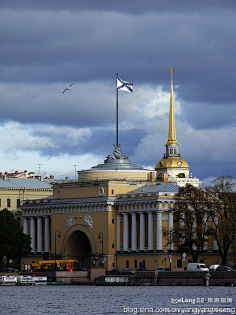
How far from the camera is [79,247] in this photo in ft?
456

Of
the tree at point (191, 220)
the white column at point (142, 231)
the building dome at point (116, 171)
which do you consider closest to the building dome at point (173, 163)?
the building dome at point (116, 171)

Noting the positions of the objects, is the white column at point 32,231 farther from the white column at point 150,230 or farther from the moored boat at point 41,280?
the moored boat at point 41,280

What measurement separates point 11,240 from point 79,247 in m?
10.6

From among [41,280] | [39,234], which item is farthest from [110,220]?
[41,280]

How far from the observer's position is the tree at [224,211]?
120 m

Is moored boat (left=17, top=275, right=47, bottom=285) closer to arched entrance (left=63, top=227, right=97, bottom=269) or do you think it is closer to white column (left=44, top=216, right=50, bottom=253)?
arched entrance (left=63, top=227, right=97, bottom=269)

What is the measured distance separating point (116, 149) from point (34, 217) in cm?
1505

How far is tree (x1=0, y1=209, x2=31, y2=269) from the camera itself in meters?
132

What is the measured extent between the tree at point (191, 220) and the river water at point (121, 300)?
15397 millimetres

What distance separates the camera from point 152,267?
126 m

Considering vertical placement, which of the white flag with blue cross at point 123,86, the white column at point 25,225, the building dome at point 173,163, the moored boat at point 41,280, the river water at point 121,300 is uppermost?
the white flag with blue cross at point 123,86

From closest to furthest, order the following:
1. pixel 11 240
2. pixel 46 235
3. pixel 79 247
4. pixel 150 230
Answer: pixel 150 230, pixel 11 240, pixel 79 247, pixel 46 235

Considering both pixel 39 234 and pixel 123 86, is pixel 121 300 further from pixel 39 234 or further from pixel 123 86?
pixel 39 234

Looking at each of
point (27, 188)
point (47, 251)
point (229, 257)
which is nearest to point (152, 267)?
point (229, 257)
